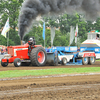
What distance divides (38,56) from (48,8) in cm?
352

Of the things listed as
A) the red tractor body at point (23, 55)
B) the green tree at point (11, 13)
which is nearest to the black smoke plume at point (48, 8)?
the red tractor body at point (23, 55)

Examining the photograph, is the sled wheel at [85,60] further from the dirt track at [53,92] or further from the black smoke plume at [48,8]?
the dirt track at [53,92]

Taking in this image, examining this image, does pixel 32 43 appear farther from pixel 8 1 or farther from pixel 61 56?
pixel 8 1

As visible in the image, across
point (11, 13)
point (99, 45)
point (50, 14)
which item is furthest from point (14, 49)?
point (11, 13)

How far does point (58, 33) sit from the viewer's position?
6756cm

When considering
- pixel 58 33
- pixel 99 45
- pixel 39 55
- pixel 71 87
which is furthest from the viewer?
pixel 58 33

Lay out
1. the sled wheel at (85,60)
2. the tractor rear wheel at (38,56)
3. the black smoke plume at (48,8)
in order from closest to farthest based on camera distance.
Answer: the black smoke plume at (48,8), the tractor rear wheel at (38,56), the sled wheel at (85,60)

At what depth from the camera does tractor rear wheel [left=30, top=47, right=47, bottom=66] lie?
57.9 feet

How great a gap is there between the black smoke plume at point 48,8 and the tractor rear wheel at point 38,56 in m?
1.51

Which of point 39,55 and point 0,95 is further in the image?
point 39,55

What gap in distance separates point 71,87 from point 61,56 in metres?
11.2

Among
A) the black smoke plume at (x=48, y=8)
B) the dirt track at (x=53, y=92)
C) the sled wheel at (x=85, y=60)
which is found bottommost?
the dirt track at (x=53, y=92)

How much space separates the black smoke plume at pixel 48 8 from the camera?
54.5ft

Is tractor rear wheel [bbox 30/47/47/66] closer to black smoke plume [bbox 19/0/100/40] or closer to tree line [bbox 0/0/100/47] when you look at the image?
black smoke plume [bbox 19/0/100/40]
